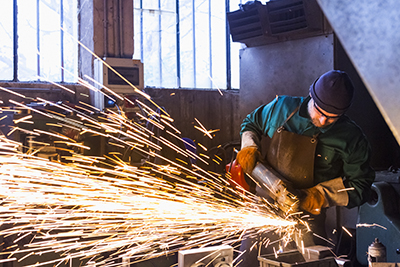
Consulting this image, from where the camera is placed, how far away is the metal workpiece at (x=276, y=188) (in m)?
2.13

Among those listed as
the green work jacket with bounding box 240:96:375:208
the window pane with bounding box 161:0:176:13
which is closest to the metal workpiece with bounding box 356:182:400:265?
the green work jacket with bounding box 240:96:375:208

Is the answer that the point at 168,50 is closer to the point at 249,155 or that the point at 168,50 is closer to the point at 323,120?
the point at 249,155

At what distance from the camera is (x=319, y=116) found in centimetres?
235

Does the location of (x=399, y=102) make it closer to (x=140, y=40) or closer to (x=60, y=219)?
(x=60, y=219)

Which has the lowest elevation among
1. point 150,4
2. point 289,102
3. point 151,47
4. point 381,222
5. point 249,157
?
point 381,222

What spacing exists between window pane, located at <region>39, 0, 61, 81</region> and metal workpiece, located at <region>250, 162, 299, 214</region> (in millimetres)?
3240

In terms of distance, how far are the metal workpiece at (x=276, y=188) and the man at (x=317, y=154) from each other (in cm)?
8

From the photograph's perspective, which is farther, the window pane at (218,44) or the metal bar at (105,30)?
the window pane at (218,44)

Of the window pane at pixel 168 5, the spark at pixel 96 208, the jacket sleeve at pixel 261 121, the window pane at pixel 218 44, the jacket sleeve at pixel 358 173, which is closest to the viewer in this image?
the jacket sleeve at pixel 358 173

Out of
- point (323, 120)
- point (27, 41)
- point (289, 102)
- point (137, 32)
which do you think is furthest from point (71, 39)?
point (323, 120)

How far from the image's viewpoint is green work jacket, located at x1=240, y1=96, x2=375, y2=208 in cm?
243

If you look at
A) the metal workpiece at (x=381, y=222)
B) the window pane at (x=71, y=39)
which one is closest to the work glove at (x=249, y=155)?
the metal workpiece at (x=381, y=222)

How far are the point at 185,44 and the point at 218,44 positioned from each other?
58 centimetres

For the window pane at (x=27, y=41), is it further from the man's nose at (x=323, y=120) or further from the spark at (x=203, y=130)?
the man's nose at (x=323, y=120)
